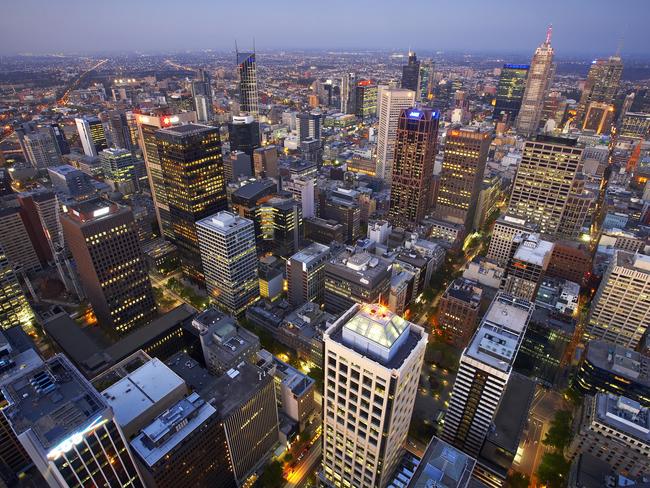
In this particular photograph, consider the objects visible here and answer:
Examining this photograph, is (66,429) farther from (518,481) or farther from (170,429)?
(518,481)

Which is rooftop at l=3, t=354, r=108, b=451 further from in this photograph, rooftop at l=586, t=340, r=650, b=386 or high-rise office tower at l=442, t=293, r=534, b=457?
rooftop at l=586, t=340, r=650, b=386

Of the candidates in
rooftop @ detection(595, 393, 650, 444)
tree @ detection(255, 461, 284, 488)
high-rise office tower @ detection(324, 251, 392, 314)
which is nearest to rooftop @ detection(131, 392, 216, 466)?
tree @ detection(255, 461, 284, 488)

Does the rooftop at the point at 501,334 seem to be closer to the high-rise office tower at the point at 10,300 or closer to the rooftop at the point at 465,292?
the rooftop at the point at 465,292

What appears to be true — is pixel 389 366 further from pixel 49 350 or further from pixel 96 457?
pixel 49 350

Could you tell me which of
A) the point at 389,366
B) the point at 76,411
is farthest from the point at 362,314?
the point at 76,411

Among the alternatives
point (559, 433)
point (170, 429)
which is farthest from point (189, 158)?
point (559, 433)

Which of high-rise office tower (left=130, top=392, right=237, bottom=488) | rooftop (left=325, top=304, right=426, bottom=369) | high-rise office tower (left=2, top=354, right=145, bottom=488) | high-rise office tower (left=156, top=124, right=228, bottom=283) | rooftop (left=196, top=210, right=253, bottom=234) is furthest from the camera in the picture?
high-rise office tower (left=156, top=124, right=228, bottom=283)

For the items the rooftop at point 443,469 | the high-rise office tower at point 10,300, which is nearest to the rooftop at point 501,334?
the rooftop at point 443,469

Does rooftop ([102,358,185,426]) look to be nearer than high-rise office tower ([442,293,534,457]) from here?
Yes
